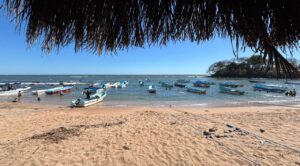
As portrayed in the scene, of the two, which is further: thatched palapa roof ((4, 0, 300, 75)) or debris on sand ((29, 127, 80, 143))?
debris on sand ((29, 127, 80, 143))

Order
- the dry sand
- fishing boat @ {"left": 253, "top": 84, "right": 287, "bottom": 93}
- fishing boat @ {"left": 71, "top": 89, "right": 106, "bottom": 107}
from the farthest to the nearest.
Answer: fishing boat @ {"left": 253, "top": 84, "right": 287, "bottom": 93} < fishing boat @ {"left": 71, "top": 89, "right": 106, "bottom": 107} < the dry sand

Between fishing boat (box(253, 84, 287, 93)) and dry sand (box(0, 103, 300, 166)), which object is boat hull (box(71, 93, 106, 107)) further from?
fishing boat (box(253, 84, 287, 93))

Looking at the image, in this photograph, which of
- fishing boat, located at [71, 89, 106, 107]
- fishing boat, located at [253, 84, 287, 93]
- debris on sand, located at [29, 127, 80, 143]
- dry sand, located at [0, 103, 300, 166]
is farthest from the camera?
fishing boat, located at [253, 84, 287, 93]

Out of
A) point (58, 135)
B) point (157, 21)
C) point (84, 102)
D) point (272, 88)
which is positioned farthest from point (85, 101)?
point (272, 88)

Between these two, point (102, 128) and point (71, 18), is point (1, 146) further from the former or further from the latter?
point (71, 18)

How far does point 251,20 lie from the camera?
0.92 m

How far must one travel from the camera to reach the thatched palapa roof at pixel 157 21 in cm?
88

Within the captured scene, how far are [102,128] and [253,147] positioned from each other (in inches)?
199

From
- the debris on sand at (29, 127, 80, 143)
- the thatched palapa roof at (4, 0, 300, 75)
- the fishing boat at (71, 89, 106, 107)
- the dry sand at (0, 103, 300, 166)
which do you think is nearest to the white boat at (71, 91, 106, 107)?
the fishing boat at (71, 89, 106, 107)

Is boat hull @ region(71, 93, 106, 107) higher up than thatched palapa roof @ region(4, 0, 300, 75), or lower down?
lower down

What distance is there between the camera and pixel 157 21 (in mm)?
1028

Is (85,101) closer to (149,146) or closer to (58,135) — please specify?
(58,135)

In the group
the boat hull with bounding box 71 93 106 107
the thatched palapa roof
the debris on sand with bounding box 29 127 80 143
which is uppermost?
the thatched palapa roof

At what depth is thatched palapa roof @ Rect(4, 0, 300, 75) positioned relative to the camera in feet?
2.89
